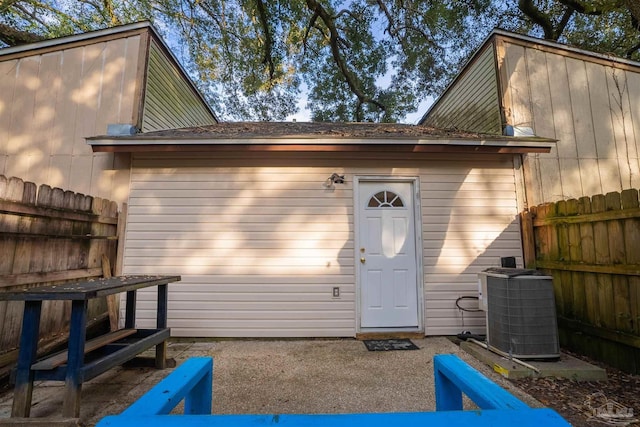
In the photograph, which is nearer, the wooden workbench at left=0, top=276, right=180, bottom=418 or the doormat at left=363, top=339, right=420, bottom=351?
the wooden workbench at left=0, top=276, right=180, bottom=418

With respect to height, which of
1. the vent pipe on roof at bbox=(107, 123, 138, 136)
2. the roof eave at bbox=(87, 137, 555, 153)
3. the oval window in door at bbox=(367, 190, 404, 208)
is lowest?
the oval window in door at bbox=(367, 190, 404, 208)

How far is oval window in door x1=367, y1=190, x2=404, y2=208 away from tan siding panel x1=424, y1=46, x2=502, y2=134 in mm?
2151

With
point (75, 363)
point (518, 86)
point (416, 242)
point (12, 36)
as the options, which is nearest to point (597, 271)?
point (416, 242)

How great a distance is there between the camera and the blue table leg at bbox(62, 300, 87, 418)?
2119 mm

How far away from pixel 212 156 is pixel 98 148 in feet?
4.92

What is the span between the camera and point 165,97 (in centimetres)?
604

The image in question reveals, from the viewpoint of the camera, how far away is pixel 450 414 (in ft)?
2.45

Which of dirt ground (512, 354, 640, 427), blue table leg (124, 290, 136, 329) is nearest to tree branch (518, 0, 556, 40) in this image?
dirt ground (512, 354, 640, 427)

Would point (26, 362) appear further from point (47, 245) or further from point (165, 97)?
point (165, 97)

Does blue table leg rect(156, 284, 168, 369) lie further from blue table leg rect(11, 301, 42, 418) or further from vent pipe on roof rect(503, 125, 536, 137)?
vent pipe on roof rect(503, 125, 536, 137)

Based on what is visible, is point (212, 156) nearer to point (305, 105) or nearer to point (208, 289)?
point (208, 289)

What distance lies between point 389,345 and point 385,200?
2019 mm

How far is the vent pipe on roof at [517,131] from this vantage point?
16.3 ft

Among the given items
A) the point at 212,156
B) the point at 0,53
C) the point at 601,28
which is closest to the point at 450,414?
the point at 212,156
